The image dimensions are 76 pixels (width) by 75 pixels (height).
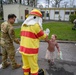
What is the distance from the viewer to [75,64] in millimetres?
5230

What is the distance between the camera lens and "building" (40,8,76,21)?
4053 centimetres

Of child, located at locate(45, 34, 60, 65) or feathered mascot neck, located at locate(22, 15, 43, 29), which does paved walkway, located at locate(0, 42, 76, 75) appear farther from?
feathered mascot neck, located at locate(22, 15, 43, 29)

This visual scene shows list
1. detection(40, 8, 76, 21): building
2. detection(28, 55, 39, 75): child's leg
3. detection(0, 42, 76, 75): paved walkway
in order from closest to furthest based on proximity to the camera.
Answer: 1. detection(28, 55, 39, 75): child's leg
2. detection(0, 42, 76, 75): paved walkway
3. detection(40, 8, 76, 21): building

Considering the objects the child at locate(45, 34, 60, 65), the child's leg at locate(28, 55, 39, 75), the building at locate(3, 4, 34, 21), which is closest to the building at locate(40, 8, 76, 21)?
the building at locate(3, 4, 34, 21)

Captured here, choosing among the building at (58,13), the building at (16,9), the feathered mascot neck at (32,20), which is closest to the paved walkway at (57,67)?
the feathered mascot neck at (32,20)

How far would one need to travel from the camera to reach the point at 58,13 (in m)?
41.6

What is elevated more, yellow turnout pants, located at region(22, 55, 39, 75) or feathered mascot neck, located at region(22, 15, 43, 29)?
feathered mascot neck, located at region(22, 15, 43, 29)

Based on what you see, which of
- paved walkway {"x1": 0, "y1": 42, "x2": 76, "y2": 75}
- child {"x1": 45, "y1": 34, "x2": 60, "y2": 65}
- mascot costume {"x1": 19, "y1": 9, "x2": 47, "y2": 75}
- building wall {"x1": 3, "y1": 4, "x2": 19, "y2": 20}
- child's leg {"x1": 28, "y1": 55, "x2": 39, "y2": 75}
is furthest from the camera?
building wall {"x1": 3, "y1": 4, "x2": 19, "y2": 20}

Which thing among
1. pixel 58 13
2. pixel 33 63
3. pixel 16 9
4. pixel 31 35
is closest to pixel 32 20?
pixel 31 35

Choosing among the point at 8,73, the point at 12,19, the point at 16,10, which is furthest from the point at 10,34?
the point at 16,10

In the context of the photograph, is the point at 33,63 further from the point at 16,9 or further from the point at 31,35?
the point at 16,9

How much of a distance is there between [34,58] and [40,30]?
69cm

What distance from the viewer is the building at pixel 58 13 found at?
4053 centimetres

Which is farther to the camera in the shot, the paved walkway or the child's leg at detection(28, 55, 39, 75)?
the paved walkway
